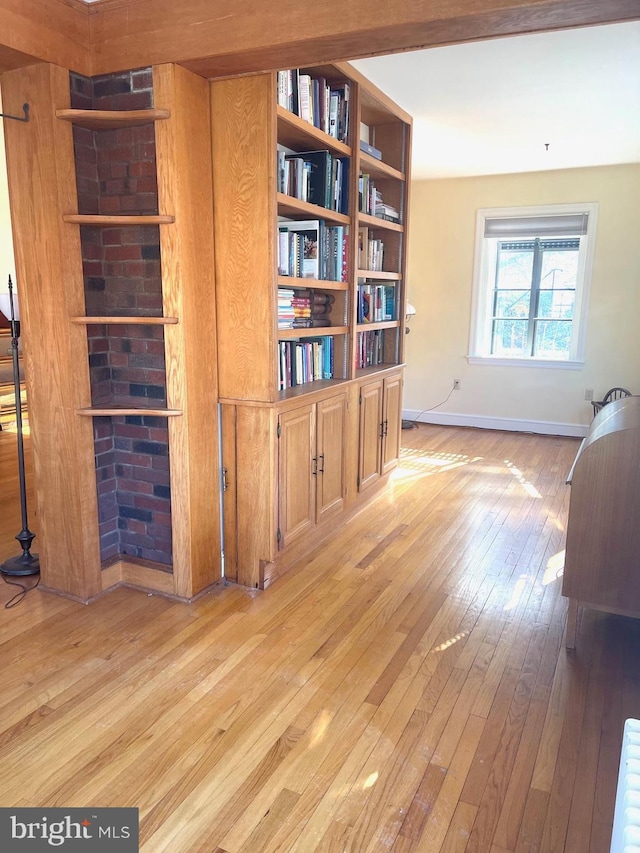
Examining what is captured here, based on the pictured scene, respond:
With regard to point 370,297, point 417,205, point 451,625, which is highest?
point 417,205

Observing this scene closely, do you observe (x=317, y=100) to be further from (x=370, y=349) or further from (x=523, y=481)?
(x=523, y=481)

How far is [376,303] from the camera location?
4.11 m

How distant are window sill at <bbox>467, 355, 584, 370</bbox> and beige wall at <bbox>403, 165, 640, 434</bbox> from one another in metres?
0.05

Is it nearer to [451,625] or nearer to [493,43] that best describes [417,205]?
[493,43]

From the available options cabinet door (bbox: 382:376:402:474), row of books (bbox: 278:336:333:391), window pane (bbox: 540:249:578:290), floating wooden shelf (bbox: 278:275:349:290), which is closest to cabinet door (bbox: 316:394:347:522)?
row of books (bbox: 278:336:333:391)

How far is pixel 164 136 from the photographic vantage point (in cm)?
238

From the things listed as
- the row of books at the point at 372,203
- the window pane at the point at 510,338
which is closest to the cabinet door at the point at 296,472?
the row of books at the point at 372,203

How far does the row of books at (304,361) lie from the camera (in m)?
3.12

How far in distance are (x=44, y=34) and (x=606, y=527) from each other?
2768 mm

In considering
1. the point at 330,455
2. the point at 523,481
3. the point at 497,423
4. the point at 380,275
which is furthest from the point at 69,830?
the point at 497,423

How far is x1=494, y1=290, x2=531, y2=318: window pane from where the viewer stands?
6211 mm

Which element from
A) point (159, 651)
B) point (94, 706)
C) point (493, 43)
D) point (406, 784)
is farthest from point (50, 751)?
point (493, 43)

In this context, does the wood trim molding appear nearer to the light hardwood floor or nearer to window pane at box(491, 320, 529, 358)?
the light hardwood floor

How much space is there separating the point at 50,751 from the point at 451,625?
1559 millimetres
